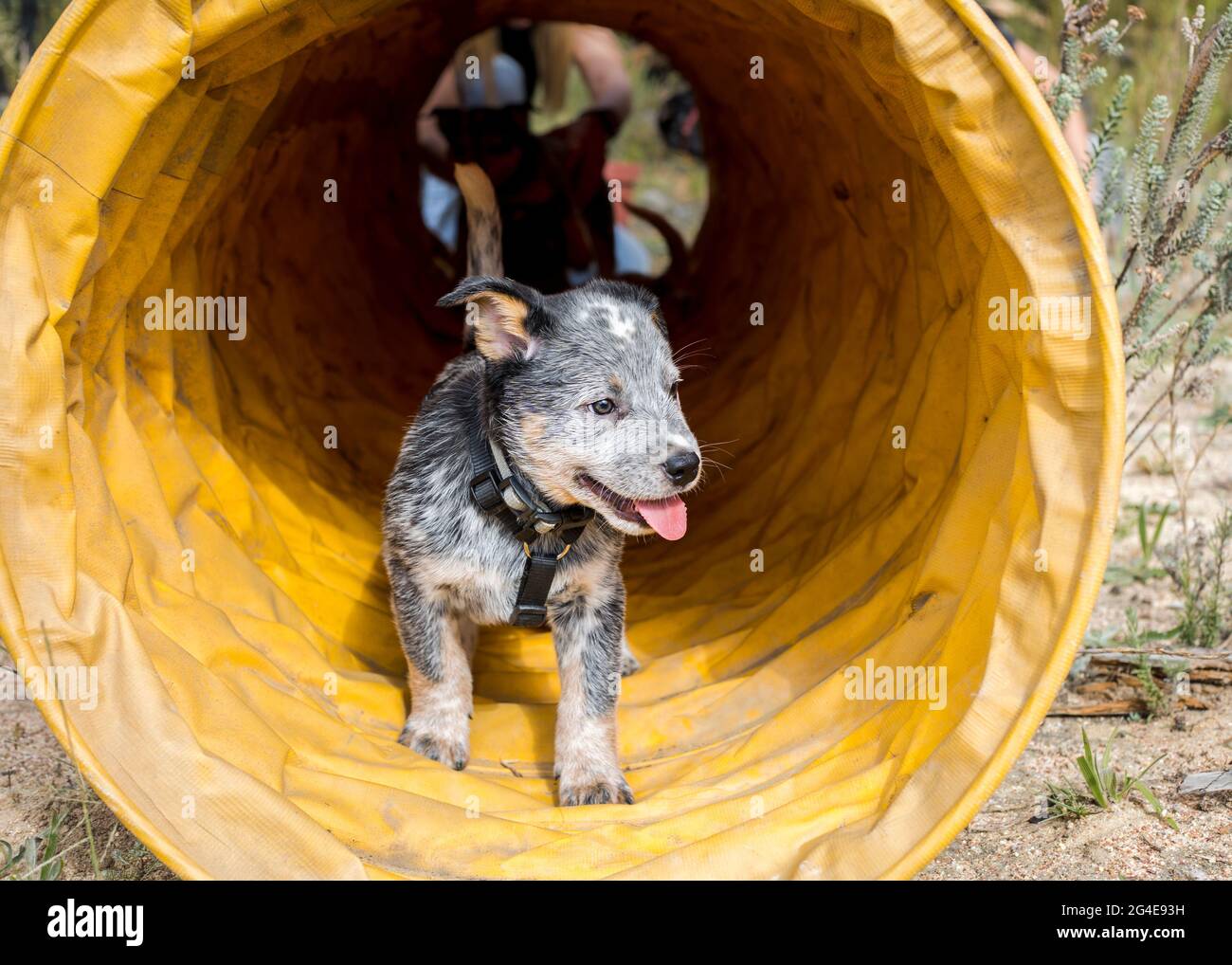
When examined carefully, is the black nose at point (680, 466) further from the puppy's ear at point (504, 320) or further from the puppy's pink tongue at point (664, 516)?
the puppy's ear at point (504, 320)

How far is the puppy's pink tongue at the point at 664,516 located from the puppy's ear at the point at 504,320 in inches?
25.9

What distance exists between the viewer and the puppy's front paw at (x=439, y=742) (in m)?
3.94

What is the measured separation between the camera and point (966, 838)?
12.2 feet

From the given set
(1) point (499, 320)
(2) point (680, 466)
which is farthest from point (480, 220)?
(2) point (680, 466)

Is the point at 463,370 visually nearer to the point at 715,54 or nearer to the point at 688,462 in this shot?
the point at 688,462

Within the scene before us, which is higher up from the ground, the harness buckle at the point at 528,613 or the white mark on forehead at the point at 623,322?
the white mark on forehead at the point at 623,322

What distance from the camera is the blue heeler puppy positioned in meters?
3.67

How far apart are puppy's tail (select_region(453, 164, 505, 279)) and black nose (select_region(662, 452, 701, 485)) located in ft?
4.21

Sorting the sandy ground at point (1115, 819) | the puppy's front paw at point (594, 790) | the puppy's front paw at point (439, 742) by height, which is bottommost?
the sandy ground at point (1115, 819)

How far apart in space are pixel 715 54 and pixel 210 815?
16.6 feet

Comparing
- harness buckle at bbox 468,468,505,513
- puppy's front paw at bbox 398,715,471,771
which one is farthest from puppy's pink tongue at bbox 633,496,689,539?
puppy's front paw at bbox 398,715,471,771

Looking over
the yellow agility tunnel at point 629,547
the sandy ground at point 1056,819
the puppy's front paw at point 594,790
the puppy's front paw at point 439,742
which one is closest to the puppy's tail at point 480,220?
the yellow agility tunnel at point 629,547

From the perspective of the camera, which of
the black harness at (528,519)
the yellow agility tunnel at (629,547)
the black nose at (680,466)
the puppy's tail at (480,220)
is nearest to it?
the yellow agility tunnel at (629,547)

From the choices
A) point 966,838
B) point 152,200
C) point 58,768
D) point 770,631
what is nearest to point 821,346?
point 770,631
